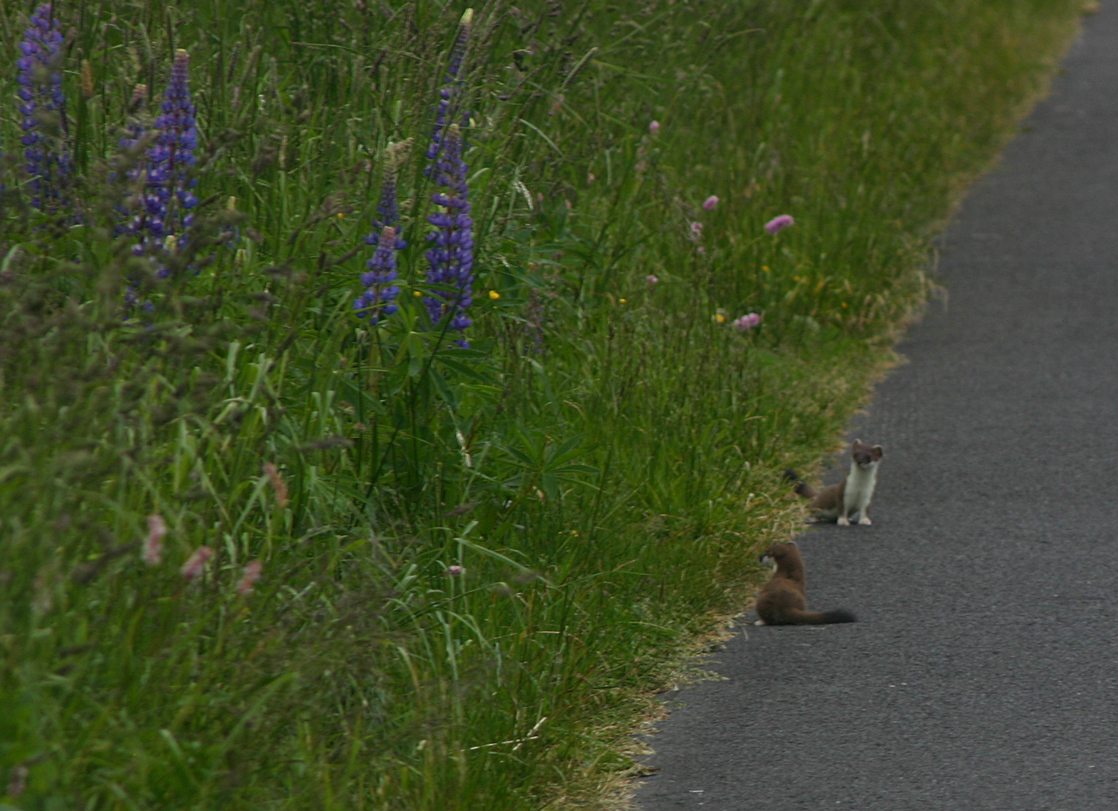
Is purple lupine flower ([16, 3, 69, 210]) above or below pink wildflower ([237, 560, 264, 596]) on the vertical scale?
above

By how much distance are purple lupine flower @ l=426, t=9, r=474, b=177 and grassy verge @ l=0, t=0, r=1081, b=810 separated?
0.10 feet

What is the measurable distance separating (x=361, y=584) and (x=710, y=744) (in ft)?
3.17

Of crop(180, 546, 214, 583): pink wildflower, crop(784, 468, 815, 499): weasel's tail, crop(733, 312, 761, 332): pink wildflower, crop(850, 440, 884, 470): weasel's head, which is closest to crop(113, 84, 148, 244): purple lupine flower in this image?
crop(180, 546, 214, 583): pink wildflower

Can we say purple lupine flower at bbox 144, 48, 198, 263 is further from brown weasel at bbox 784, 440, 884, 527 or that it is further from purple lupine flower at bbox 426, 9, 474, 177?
brown weasel at bbox 784, 440, 884, 527

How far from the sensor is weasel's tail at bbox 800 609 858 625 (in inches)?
178

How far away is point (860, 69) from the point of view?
33.5 feet

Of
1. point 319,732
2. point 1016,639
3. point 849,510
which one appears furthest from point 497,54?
point 319,732

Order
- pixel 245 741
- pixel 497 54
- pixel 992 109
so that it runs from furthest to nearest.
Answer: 1. pixel 992 109
2. pixel 497 54
3. pixel 245 741

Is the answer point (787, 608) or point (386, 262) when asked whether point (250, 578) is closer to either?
point (386, 262)

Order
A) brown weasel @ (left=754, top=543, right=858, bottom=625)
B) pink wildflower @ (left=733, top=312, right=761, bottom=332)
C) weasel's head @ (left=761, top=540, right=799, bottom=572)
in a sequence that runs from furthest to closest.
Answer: pink wildflower @ (left=733, top=312, right=761, bottom=332) → weasel's head @ (left=761, top=540, right=799, bottom=572) → brown weasel @ (left=754, top=543, right=858, bottom=625)

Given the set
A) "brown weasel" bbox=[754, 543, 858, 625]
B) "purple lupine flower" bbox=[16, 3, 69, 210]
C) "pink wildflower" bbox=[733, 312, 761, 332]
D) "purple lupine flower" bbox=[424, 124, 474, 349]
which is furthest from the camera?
"pink wildflower" bbox=[733, 312, 761, 332]

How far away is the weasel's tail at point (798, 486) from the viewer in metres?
5.51

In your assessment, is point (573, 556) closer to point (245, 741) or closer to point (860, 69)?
point (245, 741)

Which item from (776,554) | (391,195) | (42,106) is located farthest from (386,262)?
(776,554)
